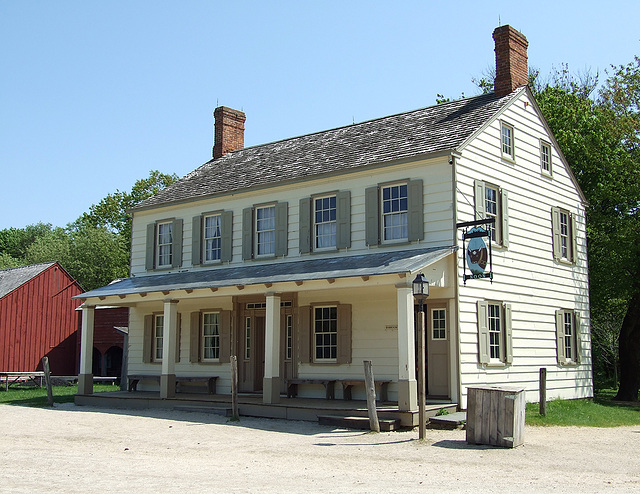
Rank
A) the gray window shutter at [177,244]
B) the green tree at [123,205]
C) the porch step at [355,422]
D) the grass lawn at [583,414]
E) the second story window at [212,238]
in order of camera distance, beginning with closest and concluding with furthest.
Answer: the porch step at [355,422]
the grass lawn at [583,414]
the second story window at [212,238]
the gray window shutter at [177,244]
the green tree at [123,205]

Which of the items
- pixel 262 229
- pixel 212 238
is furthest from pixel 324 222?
pixel 212 238

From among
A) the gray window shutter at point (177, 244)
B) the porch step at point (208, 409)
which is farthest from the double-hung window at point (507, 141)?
the gray window shutter at point (177, 244)

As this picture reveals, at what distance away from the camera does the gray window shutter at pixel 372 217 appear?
Result: 1639cm

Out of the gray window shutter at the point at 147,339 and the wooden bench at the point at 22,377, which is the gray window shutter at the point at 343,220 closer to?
the gray window shutter at the point at 147,339

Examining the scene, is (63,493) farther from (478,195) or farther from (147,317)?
(147,317)

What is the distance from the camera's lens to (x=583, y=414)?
15.9 m

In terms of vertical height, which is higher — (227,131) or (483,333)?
(227,131)

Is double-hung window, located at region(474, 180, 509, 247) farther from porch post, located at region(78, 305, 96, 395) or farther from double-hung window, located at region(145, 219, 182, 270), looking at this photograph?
porch post, located at region(78, 305, 96, 395)

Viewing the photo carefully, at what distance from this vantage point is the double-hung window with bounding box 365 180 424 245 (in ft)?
51.8

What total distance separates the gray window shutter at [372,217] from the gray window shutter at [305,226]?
1.76 m

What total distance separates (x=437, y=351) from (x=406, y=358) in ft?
8.50

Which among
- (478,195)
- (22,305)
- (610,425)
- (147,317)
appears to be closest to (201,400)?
(147,317)

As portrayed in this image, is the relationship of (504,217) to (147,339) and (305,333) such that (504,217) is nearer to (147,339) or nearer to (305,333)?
(305,333)

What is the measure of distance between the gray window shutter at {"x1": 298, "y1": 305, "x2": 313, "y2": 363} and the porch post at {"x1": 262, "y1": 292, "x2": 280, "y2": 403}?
1601mm
